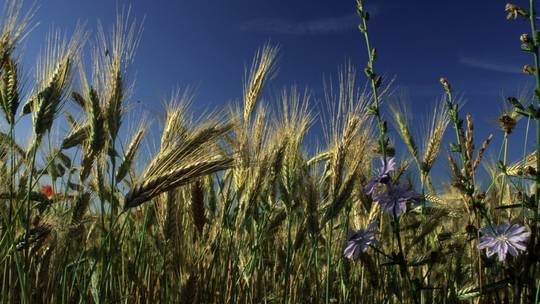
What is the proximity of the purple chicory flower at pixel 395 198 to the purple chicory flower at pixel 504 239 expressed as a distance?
24 centimetres

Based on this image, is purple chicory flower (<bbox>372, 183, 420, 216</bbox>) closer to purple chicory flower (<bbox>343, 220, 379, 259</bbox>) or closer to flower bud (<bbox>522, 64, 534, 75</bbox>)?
purple chicory flower (<bbox>343, 220, 379, 259</bbox>)

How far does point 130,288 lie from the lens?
95.9 inches

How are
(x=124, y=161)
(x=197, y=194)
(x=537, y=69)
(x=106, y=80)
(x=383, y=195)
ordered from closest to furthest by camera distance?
(x=537, y=69) → (x=383, y=195) → (x=124, y=161) → (x=106, y=80) → (x=197, y=194)

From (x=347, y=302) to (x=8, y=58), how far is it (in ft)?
5.25

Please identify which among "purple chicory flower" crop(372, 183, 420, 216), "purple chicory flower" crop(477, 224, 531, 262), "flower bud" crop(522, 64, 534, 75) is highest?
"flower bud" crop(522, 64, 534, 75)

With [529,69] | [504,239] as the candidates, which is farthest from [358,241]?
[529,69]

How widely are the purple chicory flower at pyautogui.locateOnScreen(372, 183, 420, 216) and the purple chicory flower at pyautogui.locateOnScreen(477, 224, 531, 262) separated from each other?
24 centimetres

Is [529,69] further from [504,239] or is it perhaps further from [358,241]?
[358,241]

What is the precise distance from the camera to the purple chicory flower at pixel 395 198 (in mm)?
1637

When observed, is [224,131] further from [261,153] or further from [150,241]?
[150,241]

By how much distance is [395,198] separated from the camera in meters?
1.67

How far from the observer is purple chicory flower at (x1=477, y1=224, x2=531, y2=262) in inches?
62.4

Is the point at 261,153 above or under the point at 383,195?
above

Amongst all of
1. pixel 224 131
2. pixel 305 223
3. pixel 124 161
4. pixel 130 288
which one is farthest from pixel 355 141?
pixel 130 288
